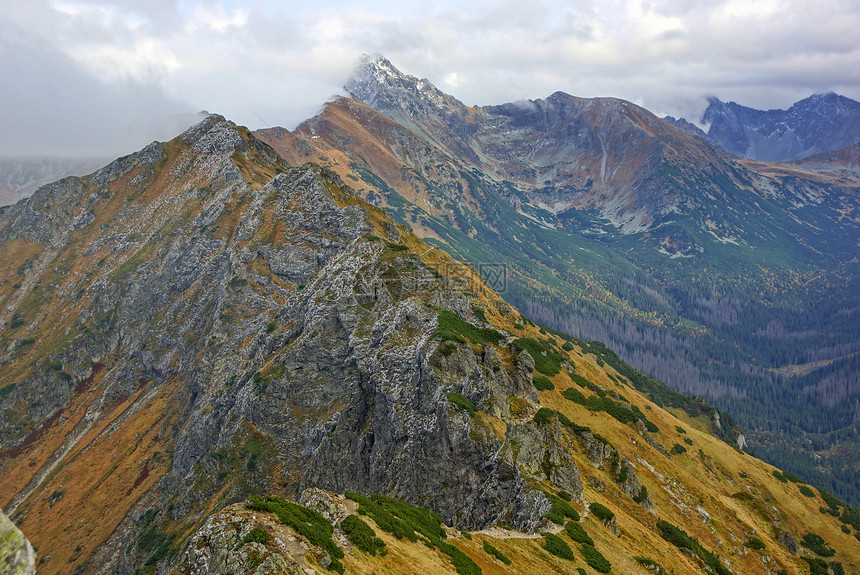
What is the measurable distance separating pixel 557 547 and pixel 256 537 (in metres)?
29.5

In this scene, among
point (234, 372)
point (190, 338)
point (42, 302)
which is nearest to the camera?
point (234, 372)

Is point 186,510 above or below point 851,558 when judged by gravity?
above

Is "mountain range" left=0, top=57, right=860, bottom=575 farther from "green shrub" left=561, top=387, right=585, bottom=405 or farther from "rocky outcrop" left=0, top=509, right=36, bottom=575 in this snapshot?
"rocky outcrop" left=0, top=509, right=36, bottom=575

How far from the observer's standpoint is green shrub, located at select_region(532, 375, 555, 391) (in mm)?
78825

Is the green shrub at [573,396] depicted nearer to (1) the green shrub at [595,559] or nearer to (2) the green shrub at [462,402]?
(2) the green shrub at [462,402]

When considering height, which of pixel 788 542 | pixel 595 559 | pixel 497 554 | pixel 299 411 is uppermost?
pixel 497 554

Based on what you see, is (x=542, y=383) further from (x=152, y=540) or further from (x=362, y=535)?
(x=152, y=540)

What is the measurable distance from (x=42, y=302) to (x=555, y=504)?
192 m

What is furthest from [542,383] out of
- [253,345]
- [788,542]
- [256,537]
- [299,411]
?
[253,345]

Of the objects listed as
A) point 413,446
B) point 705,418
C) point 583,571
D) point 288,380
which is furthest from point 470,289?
point 705,418

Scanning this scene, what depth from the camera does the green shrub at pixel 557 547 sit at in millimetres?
41031

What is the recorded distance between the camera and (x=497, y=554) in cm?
3950

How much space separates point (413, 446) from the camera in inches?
2473

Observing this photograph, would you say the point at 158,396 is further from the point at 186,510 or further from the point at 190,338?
the point at 186,510
